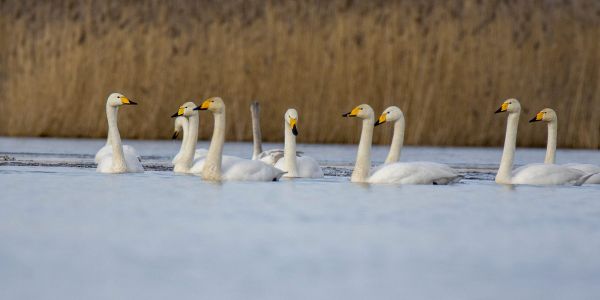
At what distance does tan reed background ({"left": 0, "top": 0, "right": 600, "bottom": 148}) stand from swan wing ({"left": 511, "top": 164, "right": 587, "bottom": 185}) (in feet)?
24.6

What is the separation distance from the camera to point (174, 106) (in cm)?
2036

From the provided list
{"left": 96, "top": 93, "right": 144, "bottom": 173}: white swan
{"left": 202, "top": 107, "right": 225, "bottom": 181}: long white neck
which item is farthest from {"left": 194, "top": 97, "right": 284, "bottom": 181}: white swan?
{"left": 96, "top": 93, "right": 144, "bottom": 173}: white swan

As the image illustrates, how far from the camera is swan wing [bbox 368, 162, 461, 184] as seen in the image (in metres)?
11.1

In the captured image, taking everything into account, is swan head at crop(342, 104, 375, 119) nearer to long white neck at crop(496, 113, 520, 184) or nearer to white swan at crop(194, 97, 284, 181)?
white swan at crop(194, 97, 284, 181)

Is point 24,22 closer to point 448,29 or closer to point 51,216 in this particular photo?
point 448,29

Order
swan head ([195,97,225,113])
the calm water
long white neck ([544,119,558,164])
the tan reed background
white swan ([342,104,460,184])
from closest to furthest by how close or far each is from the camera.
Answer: the calm water < white swan ([342,104,460,184]) < swan head ([195,97,225,113]) < long white neck ([544,119,558,164]) < the tan reed background

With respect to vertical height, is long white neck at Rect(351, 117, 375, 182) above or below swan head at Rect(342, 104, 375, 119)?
below

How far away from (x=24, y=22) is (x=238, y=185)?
1145 cm

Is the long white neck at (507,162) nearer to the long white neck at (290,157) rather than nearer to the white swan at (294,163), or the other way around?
the white swan at (294,163)

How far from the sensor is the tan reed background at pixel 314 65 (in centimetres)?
1933

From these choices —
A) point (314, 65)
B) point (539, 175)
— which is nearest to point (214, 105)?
point (539, 175)

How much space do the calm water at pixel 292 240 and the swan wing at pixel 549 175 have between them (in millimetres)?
123

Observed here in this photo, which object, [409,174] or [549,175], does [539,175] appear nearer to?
[549,175]

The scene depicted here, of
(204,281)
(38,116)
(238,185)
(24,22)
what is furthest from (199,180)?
(24,22)
